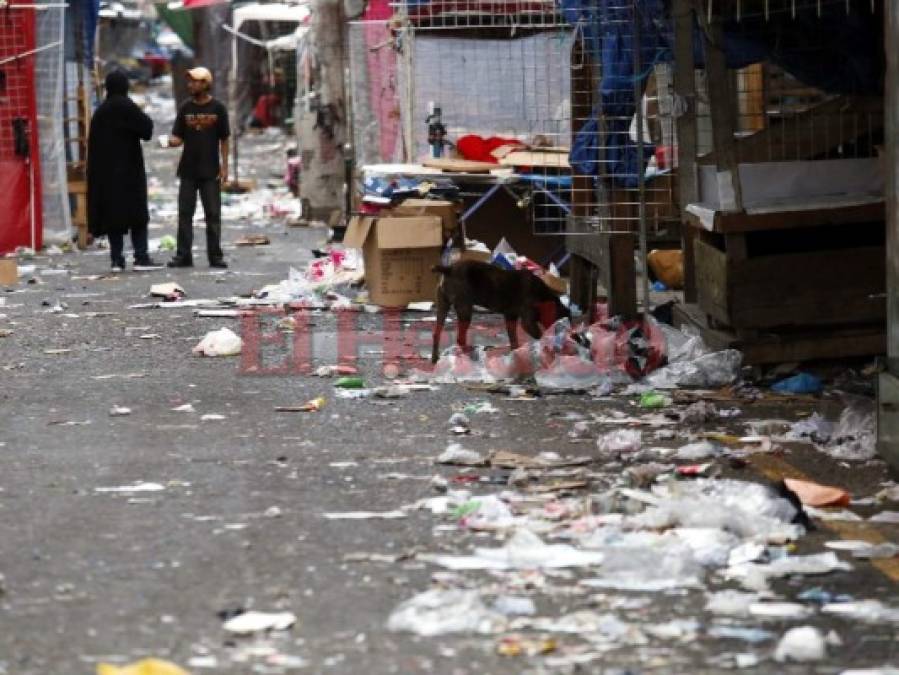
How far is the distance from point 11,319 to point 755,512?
8132 mm

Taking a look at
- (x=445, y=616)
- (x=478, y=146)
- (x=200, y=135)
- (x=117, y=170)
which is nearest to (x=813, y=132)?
(x=445, y=616)

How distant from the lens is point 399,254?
42.7 ft

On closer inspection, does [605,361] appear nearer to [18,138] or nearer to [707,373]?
[707,373]

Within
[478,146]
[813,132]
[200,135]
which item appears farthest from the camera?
[200,135]

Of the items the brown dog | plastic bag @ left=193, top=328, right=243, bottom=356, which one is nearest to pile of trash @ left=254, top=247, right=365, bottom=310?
plastic bag @ left=193, top=328, right=243, bottom=356

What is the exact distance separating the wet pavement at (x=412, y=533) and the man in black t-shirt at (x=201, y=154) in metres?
6.98

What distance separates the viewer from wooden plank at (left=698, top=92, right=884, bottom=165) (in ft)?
30.5

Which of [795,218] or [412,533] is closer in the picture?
[412,533]

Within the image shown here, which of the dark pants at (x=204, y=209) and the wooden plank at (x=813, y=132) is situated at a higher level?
the wooden plank at (x=813, y=132)

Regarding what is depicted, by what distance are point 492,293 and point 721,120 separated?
6.06ft

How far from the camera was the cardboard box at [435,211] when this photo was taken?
1289 centimetres

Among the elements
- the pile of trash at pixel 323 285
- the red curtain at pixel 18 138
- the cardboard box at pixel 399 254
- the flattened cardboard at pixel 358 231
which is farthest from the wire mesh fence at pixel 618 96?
the red curtain at pixel 18 138

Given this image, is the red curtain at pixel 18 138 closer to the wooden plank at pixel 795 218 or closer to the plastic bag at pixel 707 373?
the plastic bag at pixel 707 373

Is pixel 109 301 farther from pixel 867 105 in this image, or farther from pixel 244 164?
pixel 244 164
